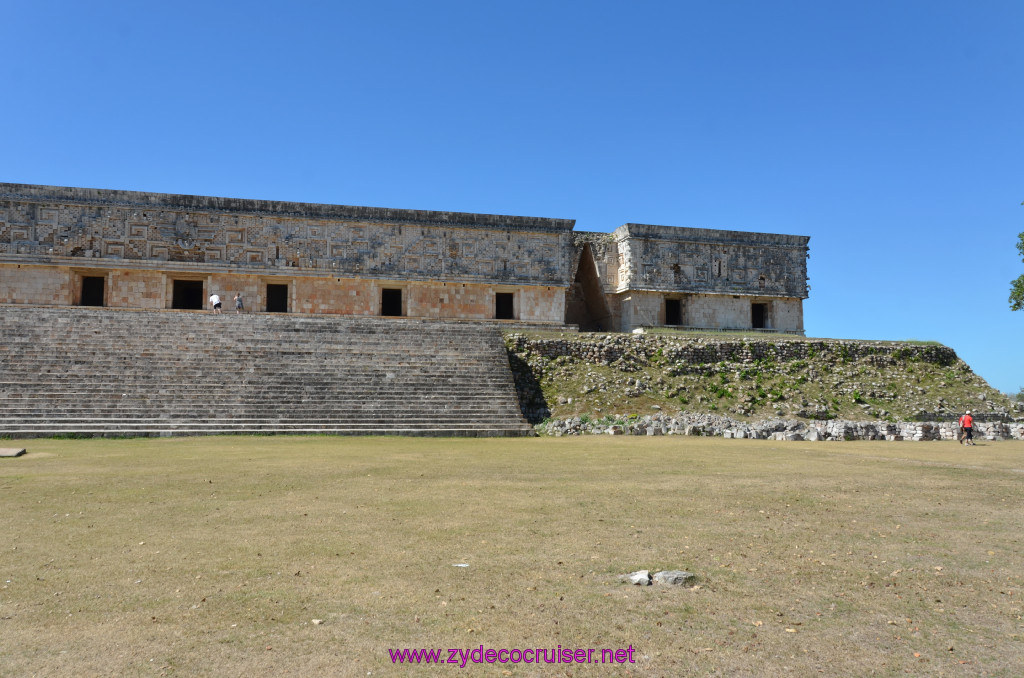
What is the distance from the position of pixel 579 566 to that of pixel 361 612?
1.37 meters

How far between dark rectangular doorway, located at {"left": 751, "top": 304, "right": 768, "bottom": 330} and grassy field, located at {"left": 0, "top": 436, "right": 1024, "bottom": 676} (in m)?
17.7

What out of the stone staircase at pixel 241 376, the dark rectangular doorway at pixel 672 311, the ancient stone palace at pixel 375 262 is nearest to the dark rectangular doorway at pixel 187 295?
the ancient stone palace at pixel 375 262

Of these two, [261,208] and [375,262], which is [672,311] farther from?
[261,208]

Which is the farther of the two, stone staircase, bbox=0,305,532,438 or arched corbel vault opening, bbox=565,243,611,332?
arched corbel vault opening, bbox=565,243,611,332

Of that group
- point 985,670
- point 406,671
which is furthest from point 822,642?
point 406,671

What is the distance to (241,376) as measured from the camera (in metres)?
14.8

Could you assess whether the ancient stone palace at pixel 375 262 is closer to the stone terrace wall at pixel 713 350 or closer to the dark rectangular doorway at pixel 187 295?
the dark rectangular doorway at pixel 187 295

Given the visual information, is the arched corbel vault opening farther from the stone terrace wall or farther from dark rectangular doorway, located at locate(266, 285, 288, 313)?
dark rectangular doorway, located at locate(266, 285, 288, 313)

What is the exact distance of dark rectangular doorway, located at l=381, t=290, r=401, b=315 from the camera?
22781mm

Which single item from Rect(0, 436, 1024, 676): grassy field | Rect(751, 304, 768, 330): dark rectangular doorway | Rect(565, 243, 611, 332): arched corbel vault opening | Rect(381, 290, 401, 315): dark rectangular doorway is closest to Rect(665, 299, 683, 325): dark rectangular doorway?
Rect(565, 243, 611, 332): arched corbel vault opening

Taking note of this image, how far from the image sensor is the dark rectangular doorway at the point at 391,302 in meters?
22.8

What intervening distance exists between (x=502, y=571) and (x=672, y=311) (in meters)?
21.7

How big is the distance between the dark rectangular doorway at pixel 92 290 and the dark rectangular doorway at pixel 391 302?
824 centimetres

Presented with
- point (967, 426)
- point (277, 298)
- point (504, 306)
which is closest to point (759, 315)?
point (504, 306)
